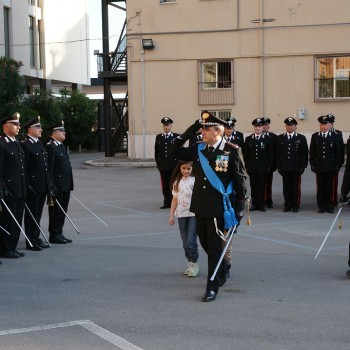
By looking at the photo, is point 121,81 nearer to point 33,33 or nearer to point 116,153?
point 116,153

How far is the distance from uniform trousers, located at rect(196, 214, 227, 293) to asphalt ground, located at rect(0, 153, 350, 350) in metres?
0.22

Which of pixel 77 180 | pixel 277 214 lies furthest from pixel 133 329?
pixel 77 180

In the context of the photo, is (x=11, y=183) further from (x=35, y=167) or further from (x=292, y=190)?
(x=292, y=190)

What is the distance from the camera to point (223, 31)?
32844 mm

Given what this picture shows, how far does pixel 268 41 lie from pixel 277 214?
A: 17534mm

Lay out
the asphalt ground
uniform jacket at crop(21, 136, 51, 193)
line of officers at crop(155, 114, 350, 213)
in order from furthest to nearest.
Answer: line of officers at crop(155, 114, 350, 213) → uniform jacket at crop(21, 136, 51, 193) → the asphalt ground

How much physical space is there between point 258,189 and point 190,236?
24.0 feet

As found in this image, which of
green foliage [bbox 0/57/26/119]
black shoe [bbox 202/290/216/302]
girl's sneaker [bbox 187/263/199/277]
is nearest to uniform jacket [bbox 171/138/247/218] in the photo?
black shoe [bbox 202/290/216/302]

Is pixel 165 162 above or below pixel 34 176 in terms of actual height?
below

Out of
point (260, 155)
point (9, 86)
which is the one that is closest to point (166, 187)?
point (260, 155)

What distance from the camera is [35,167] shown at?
12.0 meters

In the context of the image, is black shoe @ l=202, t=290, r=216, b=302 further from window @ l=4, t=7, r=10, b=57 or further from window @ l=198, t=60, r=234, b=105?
window @ l=4, t=7, r=10, b=57

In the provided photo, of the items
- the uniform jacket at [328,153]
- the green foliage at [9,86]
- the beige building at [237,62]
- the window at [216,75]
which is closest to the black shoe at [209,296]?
the uniform jacket at [328,153]

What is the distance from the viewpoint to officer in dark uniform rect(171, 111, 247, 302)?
27.8 feet
